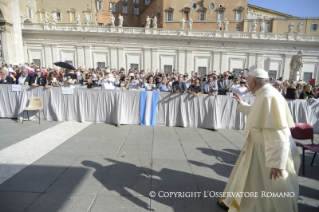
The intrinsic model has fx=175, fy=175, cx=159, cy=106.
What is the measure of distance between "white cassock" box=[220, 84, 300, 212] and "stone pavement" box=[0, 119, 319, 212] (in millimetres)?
736

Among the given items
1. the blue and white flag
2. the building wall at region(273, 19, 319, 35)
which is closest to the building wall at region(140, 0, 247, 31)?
the building wall at region(273, 19, 319, 35)

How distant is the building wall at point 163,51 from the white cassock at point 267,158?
89.0ft

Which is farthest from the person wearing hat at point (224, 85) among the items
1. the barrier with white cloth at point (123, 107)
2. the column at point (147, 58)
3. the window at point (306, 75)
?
the window at point (306, 75)

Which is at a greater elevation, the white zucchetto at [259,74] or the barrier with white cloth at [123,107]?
the white zucchetto at [259,74]

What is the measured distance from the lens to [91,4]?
4638 centimetres

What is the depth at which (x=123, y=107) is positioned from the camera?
7.61 meters

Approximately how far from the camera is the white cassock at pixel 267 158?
2059 mm

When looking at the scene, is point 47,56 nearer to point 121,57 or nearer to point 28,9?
point 121,57

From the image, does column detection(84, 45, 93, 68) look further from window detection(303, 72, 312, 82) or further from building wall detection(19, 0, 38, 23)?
window detection(303, 72, 312, 82)

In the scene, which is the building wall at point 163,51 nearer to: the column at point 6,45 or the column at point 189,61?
the column at point 189,61

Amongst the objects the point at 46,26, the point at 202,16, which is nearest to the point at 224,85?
the point at 46,26

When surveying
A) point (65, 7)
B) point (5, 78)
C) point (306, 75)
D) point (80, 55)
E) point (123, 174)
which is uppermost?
point (65, 7)

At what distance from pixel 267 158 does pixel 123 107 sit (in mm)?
6217

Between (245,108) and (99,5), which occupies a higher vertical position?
(99,5)
